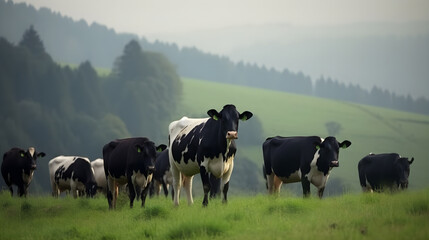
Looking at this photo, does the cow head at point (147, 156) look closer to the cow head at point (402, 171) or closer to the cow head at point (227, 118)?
the cow head at point (227, 118)

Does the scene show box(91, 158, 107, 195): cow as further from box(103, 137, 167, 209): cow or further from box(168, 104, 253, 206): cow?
box(168, 104, 253, 206): cow

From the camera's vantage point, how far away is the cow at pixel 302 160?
20906 millimetres

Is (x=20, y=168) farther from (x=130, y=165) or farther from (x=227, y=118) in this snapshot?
(x=227, y=118)

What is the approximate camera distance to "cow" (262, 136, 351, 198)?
823 inches

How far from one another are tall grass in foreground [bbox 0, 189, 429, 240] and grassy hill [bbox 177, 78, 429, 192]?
85033 mm

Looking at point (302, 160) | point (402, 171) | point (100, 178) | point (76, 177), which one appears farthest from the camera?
point (100, 178)

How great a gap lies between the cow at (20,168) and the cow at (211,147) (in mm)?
11371

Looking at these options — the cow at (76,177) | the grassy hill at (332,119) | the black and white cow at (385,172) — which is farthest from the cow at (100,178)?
the grassy hill at (332,119)

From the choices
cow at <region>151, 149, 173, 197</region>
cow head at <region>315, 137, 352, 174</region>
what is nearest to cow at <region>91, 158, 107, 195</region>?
cow at <region>151, 149, 173, 197</region>

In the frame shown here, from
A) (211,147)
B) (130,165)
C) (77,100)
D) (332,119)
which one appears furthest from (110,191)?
(332,119)

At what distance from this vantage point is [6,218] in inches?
870

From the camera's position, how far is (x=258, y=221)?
51.4ft

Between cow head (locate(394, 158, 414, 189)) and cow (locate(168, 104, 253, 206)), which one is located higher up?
cow (locate(168, 104, 253, 206))

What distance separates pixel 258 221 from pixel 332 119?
13519cm
